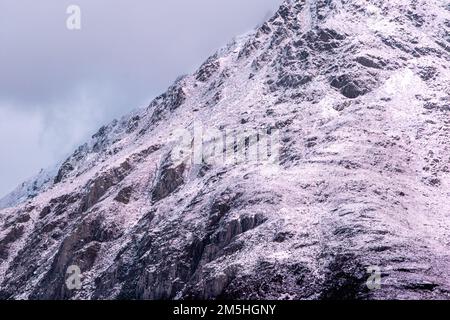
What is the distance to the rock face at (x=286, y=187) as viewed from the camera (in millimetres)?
78500

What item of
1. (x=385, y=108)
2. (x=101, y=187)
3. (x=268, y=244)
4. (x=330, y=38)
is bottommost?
(x=268, y=244)

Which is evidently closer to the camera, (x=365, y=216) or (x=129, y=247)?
(x=365, y=216)

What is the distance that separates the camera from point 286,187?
9888cm

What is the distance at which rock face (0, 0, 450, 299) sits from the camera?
78.5 metres

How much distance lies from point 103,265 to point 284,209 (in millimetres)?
27839

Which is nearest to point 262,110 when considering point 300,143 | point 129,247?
point 300,143

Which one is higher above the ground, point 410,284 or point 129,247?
point 129,247

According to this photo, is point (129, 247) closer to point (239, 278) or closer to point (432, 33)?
point (239, 278)

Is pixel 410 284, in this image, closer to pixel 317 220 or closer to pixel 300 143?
pixel 317 220

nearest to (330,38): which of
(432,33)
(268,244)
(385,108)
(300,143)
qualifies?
(432,33)

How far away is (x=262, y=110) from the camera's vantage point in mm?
136125

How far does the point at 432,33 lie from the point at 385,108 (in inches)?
1669
